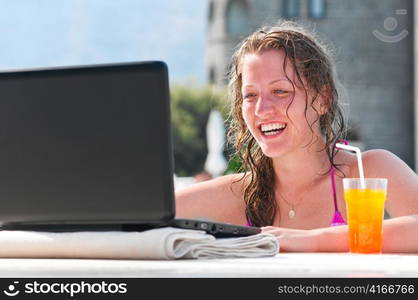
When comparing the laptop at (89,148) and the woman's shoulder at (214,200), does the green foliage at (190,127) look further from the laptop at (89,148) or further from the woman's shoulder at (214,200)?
the laptop at (89,148)

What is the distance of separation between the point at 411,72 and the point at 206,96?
8198 mm

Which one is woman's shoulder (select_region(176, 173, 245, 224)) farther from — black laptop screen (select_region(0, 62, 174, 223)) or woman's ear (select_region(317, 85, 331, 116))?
black laptop screen (select_region(0, 62, 174, 223))

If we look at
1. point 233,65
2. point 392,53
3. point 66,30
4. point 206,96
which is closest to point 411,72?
point 392,53

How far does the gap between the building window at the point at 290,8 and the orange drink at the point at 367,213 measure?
1022 inches

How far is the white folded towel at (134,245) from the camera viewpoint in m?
1.31

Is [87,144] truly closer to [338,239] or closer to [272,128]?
[338,239]

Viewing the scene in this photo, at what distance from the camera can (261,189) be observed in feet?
7.30

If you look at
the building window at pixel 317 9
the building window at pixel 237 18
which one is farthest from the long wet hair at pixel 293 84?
the building window at pixel 237 18

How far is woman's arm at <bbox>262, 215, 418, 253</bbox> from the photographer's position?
159 cm

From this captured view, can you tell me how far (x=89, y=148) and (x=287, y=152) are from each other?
0.84m

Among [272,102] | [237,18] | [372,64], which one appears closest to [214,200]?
[272,102]

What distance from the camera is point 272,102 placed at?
2023 millimetres

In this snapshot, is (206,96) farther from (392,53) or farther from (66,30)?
(66,30)

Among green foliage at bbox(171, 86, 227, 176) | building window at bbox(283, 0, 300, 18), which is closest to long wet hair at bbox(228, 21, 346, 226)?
building window at bbox(283, 0, 300, 18)
